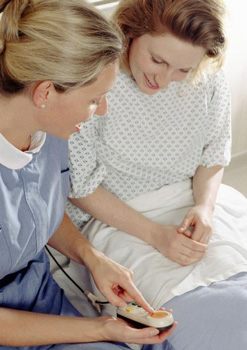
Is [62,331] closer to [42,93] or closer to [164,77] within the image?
[42,93]

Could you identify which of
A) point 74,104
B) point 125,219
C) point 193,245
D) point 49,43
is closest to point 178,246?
point 193,245

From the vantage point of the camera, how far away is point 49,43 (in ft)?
3.65

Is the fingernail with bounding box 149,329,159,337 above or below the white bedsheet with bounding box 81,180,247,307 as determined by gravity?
above

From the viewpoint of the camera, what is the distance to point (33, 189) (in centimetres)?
130

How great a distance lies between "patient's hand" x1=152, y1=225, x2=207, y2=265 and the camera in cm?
155

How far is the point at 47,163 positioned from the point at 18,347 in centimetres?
40

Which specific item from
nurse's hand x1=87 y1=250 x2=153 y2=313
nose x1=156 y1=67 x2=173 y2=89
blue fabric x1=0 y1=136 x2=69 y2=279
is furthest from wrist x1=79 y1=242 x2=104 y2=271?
nose x1=156 y1=67 x2=173 y2=89

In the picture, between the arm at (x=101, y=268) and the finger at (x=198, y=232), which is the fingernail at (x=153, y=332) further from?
the finger at (x=198, y=232)

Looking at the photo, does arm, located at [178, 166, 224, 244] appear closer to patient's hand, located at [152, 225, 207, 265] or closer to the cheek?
patient's hand, located at [152, 225, 207, 265]

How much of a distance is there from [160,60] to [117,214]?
16.4 inches

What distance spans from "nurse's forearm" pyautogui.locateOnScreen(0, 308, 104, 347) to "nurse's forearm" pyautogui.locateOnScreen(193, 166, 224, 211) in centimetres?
52

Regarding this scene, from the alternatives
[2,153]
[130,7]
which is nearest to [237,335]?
[2,153]

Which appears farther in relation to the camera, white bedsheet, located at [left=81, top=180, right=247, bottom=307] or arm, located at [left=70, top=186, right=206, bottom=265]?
arm, located at [left=70, top=186, right=206, bottom=265]

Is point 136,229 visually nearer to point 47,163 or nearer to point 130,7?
point 47,163
